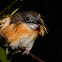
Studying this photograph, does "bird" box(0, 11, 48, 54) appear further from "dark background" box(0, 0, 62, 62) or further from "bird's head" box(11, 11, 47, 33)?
"dark background" box(0, 0, 62, 62)

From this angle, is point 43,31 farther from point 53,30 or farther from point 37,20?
point 53,30

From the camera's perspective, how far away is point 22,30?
83 centimetres

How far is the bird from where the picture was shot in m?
0.82

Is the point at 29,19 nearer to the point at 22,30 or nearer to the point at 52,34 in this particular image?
the point at 22,30

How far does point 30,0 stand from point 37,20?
284 mm

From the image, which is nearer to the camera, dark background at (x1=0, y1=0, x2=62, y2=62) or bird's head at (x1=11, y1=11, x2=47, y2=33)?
bird's head at (x1=11, y1=11, x2=47, y2=33)

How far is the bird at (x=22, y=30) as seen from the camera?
82 centimetres

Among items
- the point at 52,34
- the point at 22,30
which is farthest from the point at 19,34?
the point at 52,34

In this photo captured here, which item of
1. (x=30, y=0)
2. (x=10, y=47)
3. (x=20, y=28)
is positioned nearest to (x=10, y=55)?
(x=10, y=47)

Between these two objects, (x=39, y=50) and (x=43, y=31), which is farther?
(x=39, y=50)

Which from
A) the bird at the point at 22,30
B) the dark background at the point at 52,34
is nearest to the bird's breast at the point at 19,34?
the bird at the point at 22,30

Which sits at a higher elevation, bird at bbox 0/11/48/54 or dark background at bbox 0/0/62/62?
bird at bbox 0/11/48/54

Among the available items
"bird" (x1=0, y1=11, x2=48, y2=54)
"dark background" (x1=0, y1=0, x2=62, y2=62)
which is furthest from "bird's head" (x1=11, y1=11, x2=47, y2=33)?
"dark background" (x1=0, y1=0, x2=62, y2=62)

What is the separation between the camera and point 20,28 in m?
0.83
